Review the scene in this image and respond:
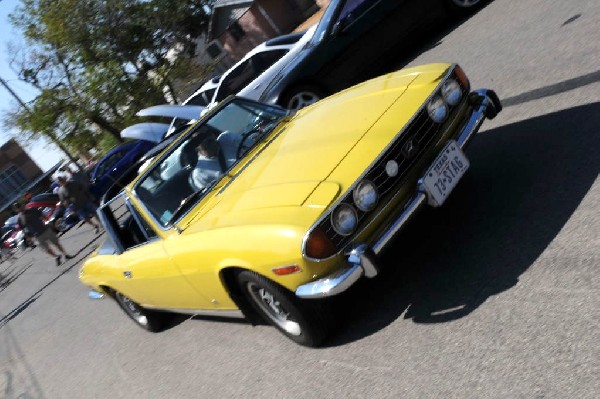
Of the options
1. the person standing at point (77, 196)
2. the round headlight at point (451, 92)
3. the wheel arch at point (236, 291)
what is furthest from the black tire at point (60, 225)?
the round headlight at point (451, 92)

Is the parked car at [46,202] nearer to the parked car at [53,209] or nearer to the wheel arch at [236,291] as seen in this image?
the parked car at [53,209]

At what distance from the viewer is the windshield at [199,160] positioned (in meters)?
4.47

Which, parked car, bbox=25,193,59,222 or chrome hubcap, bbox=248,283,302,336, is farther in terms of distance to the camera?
parked car, bbox=25,193,59,222

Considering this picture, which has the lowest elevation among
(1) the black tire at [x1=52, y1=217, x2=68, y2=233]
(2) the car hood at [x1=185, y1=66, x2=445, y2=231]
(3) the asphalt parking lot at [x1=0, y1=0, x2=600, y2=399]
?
(3) the asphalt parking lot at [x1=0, y1=0, x2=600, y2=399]

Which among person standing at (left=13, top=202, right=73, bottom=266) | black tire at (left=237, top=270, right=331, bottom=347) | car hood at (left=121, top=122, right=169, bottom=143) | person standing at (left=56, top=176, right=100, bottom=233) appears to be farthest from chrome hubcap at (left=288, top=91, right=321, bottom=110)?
person standing at (left=13, top=202, right=73, bottom=266)

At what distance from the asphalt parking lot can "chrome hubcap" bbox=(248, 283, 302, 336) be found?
0.21m

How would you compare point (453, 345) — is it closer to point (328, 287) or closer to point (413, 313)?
point (413, 313)

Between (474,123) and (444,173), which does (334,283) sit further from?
(474,123)

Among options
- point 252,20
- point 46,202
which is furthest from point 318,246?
point 252,20

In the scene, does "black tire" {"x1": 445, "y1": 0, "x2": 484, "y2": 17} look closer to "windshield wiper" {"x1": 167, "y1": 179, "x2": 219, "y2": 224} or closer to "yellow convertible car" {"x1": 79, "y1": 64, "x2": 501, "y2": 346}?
"yellow convertible car" {"x1": 79, "y1": 64, "x2": 501, "y2": 346}

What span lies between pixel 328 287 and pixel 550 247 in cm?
131

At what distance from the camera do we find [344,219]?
10.8 ft

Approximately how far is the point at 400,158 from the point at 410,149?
0.11 metres

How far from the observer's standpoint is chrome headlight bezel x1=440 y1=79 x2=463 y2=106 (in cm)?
406
